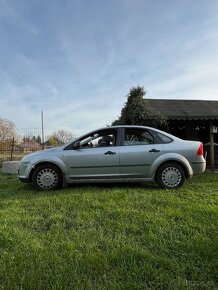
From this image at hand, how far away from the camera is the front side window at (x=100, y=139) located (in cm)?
748

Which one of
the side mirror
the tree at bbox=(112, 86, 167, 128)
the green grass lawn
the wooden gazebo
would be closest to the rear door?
the side mirror

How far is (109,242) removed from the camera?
3.80m

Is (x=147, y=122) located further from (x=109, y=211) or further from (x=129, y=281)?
(x=129, y=281)

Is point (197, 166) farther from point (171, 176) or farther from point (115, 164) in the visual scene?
point (115, 164)

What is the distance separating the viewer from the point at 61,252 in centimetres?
357

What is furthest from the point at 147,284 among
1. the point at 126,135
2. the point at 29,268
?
the point at 126,135

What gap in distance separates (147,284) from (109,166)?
14.3ft

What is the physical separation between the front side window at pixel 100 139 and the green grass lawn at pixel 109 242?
1.63m

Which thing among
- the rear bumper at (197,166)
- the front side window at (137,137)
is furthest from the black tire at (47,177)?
the rear bumper at (197,166)

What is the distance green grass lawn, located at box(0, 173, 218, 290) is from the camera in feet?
9.96

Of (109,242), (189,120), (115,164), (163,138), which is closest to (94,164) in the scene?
(115,164)

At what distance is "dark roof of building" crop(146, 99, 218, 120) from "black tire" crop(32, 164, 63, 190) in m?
5.30

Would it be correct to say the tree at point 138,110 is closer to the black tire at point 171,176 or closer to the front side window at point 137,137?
the front side window at point 137,137

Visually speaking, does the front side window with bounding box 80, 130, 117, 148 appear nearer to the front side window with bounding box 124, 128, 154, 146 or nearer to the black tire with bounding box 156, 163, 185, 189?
the front side window with bounding box 124, 128, 154, 146
